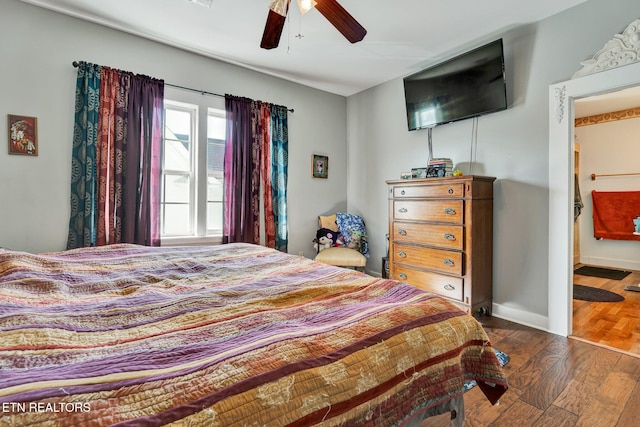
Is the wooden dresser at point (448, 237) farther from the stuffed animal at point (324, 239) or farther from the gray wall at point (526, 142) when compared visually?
the stuffed animal at point (324, 239)

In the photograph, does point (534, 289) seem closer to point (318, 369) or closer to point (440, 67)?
point (440, 67)

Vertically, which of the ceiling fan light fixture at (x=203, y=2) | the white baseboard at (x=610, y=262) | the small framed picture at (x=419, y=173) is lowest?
the white baseboard at (x=610, y=262)

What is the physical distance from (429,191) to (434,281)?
2.80ft

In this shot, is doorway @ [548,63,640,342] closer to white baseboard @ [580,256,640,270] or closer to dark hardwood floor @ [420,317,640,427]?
dark hardwood floor @ [420,317,640,427]

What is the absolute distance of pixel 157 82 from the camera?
119 inches

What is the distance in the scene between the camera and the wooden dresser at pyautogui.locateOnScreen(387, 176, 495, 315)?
2.64m

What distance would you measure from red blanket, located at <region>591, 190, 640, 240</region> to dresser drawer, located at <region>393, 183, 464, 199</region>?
4006 mm

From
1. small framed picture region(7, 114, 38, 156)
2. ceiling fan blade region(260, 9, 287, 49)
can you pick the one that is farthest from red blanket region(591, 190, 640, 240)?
small framed picture region(7, 114, 38, 156)

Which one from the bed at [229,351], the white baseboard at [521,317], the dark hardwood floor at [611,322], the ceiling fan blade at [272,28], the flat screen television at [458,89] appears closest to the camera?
the bed at [229,351]

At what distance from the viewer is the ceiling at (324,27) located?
2512mm

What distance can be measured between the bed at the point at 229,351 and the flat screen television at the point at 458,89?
7.85ft

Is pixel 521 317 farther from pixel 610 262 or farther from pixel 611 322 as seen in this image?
pixel 610 262

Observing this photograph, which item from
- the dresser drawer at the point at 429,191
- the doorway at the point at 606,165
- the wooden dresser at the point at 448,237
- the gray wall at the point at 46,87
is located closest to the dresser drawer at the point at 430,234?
the wooden dresser at the point at 448,237

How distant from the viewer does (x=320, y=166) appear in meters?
4.31
